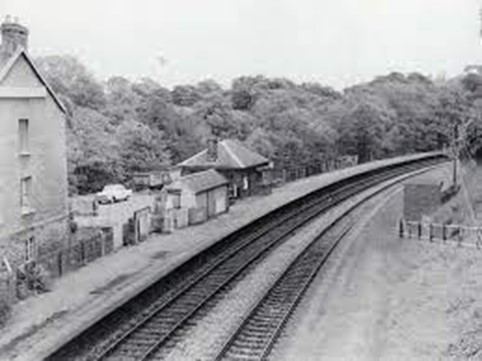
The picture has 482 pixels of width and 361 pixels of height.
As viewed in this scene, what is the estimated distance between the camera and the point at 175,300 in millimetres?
21984

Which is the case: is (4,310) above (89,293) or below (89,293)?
above

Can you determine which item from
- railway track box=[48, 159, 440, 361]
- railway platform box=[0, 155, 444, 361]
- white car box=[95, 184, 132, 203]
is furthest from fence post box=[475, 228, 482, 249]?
white car box=[95, 184, 132, 203]

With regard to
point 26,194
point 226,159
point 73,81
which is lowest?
point 26,194

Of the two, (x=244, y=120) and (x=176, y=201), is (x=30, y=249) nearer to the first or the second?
(x=176, y=201)

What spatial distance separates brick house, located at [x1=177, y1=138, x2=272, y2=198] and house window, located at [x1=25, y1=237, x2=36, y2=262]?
2274cm

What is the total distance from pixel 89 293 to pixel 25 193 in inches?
242

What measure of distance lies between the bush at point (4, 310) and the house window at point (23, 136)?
7.92 meters

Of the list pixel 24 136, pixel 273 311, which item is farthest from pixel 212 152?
pixel 273 311

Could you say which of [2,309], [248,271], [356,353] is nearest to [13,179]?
[2,309]

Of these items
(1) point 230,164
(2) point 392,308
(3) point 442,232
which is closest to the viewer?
(2) point 392,308

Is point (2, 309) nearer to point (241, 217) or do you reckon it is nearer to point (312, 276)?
point (312, 276)

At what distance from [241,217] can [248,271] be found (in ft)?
48.8

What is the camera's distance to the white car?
40.5 m

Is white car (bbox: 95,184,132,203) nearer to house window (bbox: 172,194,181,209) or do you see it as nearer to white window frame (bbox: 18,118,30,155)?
house window (bbox: 172,194,181,209)
